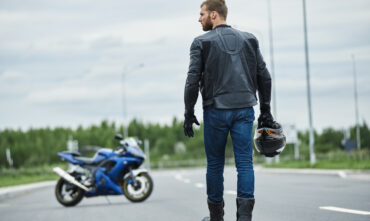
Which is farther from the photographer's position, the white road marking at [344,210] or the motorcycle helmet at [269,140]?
the white road marking at [344,210]

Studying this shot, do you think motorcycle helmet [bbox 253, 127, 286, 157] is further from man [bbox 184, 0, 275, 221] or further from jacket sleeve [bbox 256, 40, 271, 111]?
man [bbox 184, 0, 275, 221]

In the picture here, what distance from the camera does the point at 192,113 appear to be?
5676 millimetres

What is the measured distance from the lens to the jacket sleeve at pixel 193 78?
562 centimetres

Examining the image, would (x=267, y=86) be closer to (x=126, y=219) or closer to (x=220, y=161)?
(x=220, y=161)

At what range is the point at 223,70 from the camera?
5.61 meters

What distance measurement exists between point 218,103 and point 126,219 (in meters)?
3.62

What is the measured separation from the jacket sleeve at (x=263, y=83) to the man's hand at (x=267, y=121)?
0.18 feet

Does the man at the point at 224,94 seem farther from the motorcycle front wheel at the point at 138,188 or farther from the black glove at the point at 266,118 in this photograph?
the motorcycle front wheel at the point at 138,188

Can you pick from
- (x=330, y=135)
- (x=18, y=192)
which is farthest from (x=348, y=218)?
(x=330, y=135)

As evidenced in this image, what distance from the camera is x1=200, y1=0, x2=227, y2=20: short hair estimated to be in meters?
5.79

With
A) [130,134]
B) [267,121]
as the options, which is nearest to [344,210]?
[267,121]

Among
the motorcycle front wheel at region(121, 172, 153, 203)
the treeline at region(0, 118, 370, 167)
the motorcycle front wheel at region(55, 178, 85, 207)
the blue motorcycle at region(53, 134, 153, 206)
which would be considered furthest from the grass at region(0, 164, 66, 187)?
the treeline at region(0, 118, 370, 167)

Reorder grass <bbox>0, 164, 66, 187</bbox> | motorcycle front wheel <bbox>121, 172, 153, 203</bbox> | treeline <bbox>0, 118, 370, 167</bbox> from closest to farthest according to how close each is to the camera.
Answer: motorcycle front wheel <bbox>121, 172, 153, 203</bbox> < grass <bbox>0, 164, 66, 187</bbox> < treeline <bbox>0, 118, 370, 167</bbox>

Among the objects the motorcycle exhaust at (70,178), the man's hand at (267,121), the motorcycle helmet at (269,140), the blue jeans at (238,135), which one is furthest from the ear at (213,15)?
the motorcycle exhaust at (70,178)
